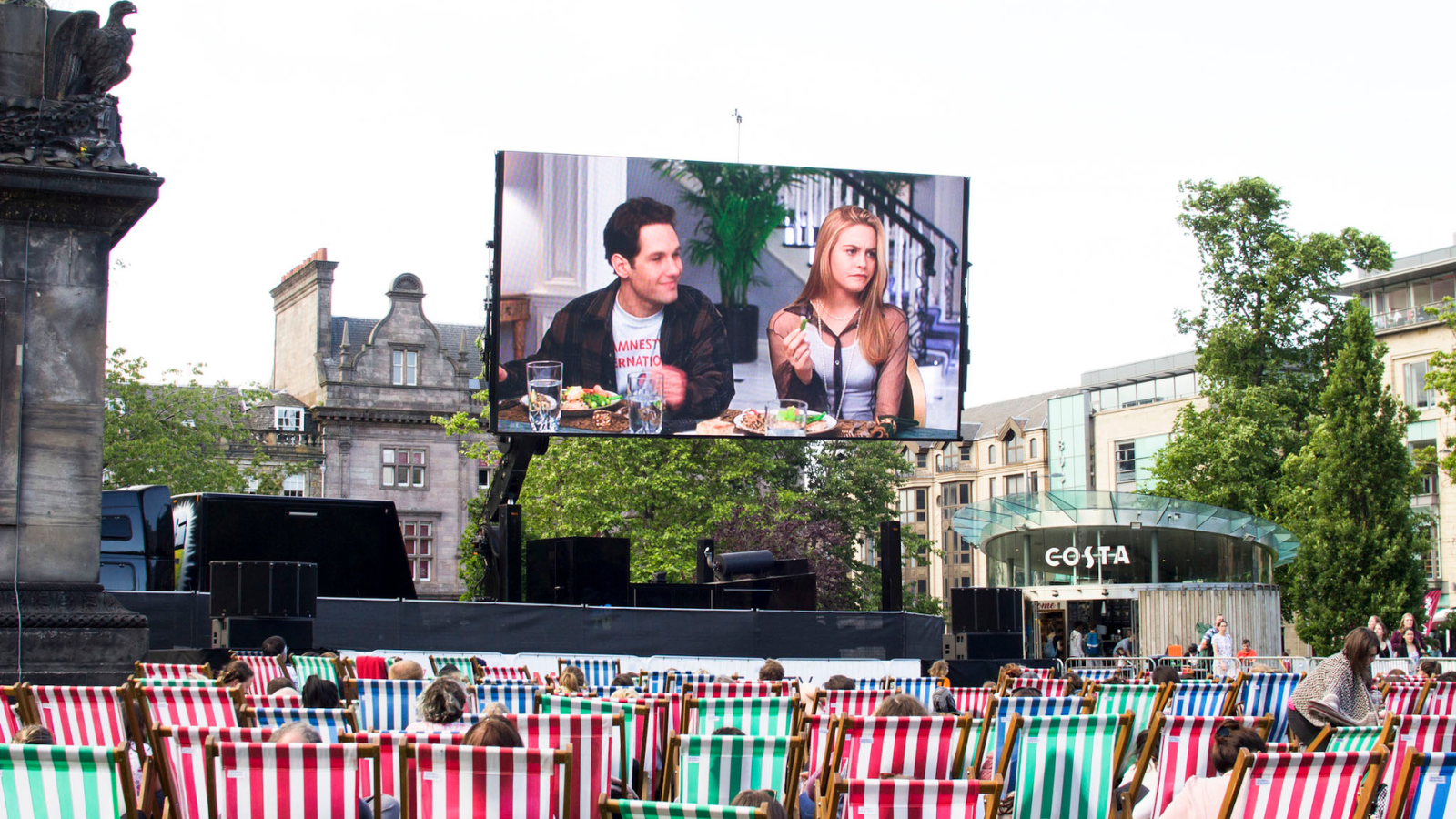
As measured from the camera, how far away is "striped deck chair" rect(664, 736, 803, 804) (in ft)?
22.0

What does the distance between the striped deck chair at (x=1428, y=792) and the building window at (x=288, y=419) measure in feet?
219

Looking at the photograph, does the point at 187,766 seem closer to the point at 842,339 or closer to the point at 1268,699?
the point at 1268,699

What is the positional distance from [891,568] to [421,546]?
1639 inches

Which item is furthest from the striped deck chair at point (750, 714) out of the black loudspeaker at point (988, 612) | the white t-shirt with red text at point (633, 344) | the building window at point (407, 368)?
the building window at point (407, 368)

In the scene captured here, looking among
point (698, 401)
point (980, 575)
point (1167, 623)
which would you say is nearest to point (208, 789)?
point (698, 401)

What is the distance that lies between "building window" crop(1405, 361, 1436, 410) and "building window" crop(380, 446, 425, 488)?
4117 cm

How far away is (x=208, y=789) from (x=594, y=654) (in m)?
16.0

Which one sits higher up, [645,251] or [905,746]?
[645,251]

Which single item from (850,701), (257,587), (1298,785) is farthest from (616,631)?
(1298,785)

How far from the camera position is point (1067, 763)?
25.0ft

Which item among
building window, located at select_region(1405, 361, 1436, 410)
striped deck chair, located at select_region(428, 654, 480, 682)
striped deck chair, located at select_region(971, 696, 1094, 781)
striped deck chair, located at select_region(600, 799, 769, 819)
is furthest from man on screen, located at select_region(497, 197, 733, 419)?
building window, located at select_region(1405, 361, 1436, 410)

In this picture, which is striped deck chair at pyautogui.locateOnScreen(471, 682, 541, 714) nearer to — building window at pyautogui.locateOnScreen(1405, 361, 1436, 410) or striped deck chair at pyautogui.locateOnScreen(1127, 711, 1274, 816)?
striped deck chair at pyautogui.locateOnScreen(1127, 711, 1274, 816)

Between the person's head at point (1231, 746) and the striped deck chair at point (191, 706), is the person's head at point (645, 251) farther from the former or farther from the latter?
the person's head at point (1231, 746)

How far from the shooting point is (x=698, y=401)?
2586 centimetres
